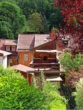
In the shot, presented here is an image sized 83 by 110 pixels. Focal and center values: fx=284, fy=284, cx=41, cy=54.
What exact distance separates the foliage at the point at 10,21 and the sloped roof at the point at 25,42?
8.20 meters

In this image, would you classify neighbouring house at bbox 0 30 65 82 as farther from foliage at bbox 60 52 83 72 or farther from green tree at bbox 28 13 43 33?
green tree at bbox 28 13 43 33

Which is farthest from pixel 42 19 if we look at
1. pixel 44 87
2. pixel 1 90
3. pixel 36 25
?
pixel 1 90

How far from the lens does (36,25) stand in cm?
4006

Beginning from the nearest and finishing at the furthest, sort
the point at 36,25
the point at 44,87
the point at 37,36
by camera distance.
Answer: the point at 44,87, the point at 37,36, the point at 36,25

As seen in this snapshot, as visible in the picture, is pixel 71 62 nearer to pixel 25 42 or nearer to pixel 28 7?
pixel 25 42

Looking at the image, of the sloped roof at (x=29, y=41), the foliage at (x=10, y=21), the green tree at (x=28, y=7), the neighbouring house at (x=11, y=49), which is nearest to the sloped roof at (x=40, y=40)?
the sloped roof at (x=29, y=41)

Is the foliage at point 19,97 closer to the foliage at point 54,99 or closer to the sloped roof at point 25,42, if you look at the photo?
the foliage at point 54,99

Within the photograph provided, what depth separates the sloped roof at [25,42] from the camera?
27.5 metres

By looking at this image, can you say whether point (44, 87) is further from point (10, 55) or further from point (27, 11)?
point (27, 11)

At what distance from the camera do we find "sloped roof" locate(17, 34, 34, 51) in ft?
90.2

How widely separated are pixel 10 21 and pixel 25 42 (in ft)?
42.7

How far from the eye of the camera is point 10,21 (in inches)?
1586

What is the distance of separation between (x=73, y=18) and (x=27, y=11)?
43281 millimetres

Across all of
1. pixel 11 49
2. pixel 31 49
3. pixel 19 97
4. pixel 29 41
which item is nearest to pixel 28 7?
pixel 11 49
